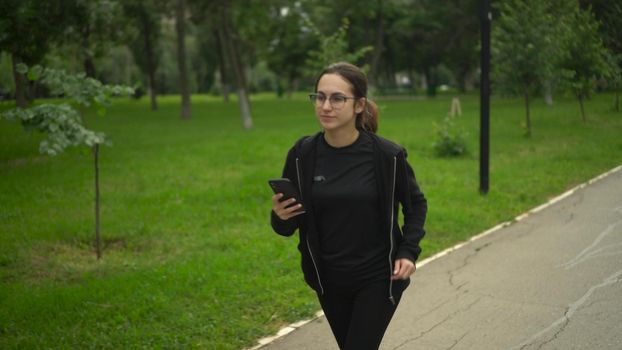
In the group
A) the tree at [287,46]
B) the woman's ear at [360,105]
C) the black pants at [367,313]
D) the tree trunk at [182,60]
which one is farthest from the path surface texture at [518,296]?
the tree at [287,46]

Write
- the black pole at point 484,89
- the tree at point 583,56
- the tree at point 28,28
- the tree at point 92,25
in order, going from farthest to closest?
the tree at point 583,56, the tree at point 92,25, the tree at point 28,28, the black pole at point 484,89

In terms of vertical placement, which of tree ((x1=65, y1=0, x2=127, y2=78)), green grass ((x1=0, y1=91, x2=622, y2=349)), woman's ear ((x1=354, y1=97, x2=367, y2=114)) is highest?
tree ((x1=65, y1=0, x2=127, y2=78))

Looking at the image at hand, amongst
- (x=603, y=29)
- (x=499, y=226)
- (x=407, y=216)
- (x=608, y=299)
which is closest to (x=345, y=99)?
(x=407, y=216)

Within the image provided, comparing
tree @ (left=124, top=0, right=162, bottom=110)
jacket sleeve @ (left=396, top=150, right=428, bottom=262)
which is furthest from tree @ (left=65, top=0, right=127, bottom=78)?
tree @ (left=124, top=0, right=162, bottom=110)

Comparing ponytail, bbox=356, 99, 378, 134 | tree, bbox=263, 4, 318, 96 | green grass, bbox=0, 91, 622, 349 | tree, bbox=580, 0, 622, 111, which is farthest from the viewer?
tree, bbox=263, 4, 318, 96

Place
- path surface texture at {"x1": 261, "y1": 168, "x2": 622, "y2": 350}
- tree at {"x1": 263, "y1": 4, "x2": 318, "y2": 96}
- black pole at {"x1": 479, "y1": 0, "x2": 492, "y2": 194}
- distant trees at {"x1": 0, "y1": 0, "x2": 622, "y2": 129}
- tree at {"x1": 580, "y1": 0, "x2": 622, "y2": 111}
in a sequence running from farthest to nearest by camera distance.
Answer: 1. tree at {"x1": 263, "y1": 4, "x2": 318, "y2": 96}
2. distant trees at {"x1": 0, "y1": 0, "x2": 622, "y2": 129}
3. tree at {"x1": 580, "y1": 0, "x2": 622, "y2": 111}
4. black pole at {"x1": 479, "y1": 0, "x2": 492, "y2": 194}
5. path surface texture at {"x1": 261, "y1": 168, "x2": 622, "y2": 350}

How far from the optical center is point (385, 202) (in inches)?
Result: 125

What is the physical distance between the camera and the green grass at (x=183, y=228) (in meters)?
5.45

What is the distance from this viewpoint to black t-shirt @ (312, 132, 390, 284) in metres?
3.15

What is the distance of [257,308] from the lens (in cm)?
577

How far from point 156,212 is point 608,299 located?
6.59m

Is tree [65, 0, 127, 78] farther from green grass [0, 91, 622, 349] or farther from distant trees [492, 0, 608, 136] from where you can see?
distant trees [492, 0, 608, 136]

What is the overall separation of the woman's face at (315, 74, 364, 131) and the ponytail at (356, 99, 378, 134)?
141 millimetres

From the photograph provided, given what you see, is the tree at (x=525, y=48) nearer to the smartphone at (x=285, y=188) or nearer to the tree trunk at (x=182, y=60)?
the smartphone at (x=285, y=188)
